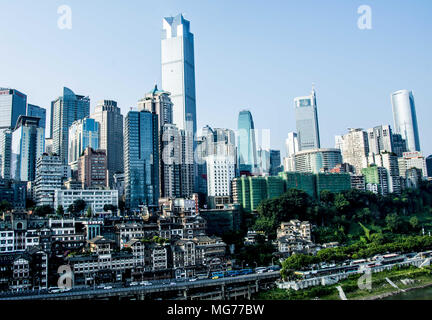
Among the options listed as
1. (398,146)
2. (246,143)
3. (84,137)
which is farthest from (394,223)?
(84,137)

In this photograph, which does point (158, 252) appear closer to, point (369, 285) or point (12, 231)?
point (12, 231)

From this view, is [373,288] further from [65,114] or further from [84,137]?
[65,114]

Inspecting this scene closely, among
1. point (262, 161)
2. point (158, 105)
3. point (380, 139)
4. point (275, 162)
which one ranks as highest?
point (158, 105)

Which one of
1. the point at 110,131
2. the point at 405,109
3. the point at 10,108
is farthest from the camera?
the point at 110,131

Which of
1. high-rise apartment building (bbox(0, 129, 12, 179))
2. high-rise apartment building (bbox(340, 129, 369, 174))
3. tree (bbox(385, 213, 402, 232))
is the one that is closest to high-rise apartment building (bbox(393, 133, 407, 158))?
high-rise apartment building (bbox(340, 129, 369, 174))

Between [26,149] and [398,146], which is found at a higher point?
[26,149]

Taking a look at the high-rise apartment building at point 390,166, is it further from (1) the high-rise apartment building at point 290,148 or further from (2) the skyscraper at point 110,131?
(2) the skyscraper at point 110,131
